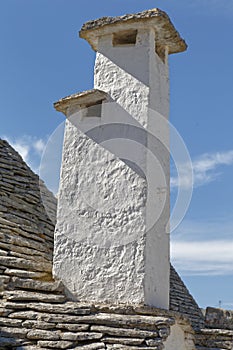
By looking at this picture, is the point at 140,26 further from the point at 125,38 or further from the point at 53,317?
the point at 53,317

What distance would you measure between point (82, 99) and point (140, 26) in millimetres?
1200

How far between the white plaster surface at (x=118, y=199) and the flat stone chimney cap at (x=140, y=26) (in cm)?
12

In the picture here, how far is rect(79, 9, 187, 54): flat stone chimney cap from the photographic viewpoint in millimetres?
6309

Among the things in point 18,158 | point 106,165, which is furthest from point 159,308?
point 18,158

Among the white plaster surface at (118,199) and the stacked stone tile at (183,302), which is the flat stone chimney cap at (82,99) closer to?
the white plaster surface at (118,199)

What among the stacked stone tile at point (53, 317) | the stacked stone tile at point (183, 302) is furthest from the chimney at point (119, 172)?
the stacked stone tile at point (183, 302)

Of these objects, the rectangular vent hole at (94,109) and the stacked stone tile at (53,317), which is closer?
the stacked stone tile at (53,317)

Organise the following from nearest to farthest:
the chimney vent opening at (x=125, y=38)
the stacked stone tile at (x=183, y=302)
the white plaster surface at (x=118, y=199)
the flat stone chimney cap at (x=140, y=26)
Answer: the white plaster surface at (x=118, y=199) → the flat stone chimney cap at (x=140, y=26) → the chimney vent opening at (x=125, y=38) → the stacked stone tile at (x=183, y=302)

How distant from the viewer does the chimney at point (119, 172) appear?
568cm

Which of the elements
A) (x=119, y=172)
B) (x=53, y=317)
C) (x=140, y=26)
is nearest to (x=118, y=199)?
(x=119, y=172)

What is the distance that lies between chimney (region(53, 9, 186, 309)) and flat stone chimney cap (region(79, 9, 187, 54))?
13 millimetres

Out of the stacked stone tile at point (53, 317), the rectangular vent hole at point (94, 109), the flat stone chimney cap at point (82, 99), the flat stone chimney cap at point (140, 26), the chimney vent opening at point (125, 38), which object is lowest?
the stacked stone tile at point (53, 317)

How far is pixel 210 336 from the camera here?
6449 millimetres

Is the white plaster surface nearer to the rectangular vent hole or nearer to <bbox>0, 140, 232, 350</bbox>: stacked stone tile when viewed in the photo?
the rectangular vent hole
